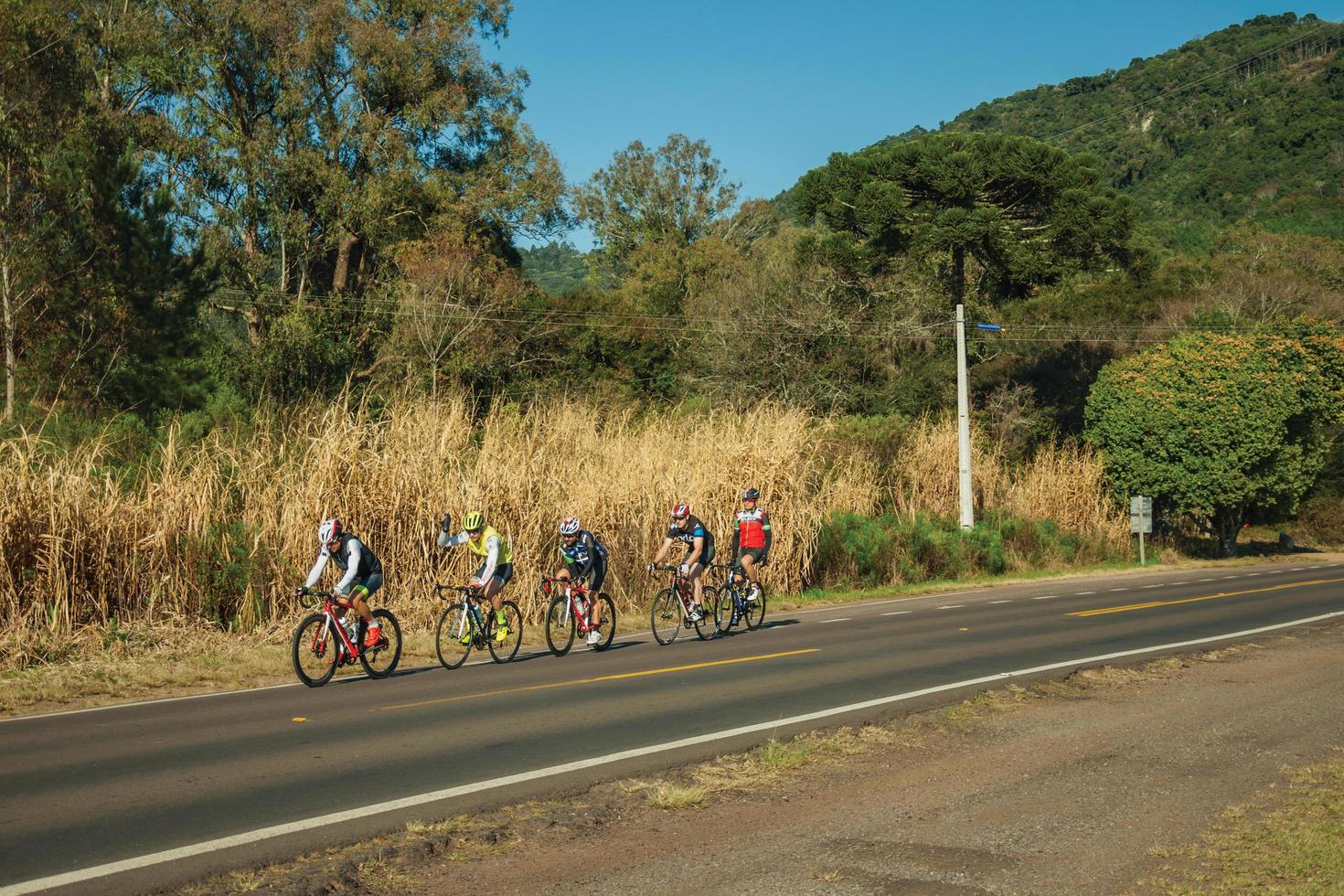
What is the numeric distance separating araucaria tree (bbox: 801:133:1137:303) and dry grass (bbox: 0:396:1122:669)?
2102 centimetres

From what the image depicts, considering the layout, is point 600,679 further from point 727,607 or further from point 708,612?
point 727,607

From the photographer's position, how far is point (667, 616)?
680 inches

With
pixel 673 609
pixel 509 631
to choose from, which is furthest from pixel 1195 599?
pixel 509 631

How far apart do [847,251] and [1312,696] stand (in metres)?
37.2

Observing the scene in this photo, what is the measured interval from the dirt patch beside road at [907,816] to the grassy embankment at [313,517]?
25.8 ft

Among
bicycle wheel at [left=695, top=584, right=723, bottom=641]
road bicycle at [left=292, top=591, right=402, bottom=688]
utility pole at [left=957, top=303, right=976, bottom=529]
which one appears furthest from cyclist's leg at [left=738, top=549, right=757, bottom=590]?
utility pole at [left=957, top=303, right=976, bottom=529]

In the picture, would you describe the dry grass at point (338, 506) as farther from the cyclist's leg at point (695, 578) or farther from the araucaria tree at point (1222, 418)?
the araucaria tree at point (1222, 418)

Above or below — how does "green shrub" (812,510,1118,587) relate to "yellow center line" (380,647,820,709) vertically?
above

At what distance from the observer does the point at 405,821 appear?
23.9 ft

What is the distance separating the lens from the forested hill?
269 feet

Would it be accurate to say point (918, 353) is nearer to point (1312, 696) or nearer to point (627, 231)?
point (627, 231)

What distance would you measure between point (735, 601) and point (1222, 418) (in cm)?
2895

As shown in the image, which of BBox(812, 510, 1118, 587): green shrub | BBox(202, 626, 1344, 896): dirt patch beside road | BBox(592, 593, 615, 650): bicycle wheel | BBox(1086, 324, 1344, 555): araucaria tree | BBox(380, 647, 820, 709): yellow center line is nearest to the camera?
BBox(202, 626, 1344, 896): dirt patch beside road

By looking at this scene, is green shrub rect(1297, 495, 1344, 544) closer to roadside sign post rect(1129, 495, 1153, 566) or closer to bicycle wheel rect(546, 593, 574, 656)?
roadside sign post rect(1129, 495, 1153, 566)
